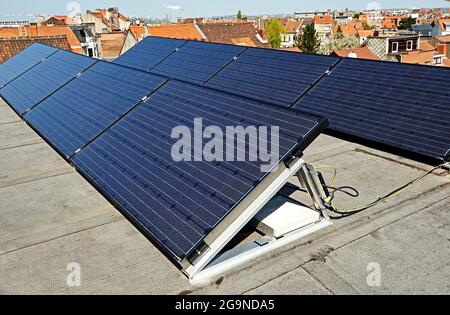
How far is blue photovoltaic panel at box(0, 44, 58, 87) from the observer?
1552 cm

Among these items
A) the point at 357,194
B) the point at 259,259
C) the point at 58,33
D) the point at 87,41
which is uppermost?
the point at 259,259

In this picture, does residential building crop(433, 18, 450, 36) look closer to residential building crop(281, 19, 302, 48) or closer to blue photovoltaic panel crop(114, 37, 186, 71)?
residential building crop(281, 19, 302, 48)

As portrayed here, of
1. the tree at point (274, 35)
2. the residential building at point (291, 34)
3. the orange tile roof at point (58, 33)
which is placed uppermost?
the orange tile roof at point (58, 33)

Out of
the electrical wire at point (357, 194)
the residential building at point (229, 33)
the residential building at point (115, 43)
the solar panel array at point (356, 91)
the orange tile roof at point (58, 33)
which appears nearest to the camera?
the electrical wire at point (357, 194)

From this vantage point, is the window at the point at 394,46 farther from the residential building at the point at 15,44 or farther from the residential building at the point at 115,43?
the residential building at the point at 15,44

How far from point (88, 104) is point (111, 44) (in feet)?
163

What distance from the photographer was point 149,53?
52.2 feet

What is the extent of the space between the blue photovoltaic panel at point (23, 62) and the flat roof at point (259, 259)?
374 inches

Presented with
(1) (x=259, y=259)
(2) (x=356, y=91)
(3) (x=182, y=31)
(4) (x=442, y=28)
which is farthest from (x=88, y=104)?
(4) (x=442, y=28)

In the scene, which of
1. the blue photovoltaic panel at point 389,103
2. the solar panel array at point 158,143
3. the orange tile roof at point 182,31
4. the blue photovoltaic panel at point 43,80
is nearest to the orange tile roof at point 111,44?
the orange tile roof at point 182,31

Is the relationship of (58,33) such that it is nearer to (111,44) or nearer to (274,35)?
(111,44)

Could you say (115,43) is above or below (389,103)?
below

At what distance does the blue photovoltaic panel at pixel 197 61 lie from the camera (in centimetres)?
1246

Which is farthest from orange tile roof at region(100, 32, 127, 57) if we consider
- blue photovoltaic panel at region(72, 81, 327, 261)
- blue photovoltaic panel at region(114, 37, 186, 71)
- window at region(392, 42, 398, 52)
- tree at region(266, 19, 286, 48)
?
blue photovoltaic panel at region(72, 81, 327, 261)
